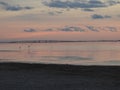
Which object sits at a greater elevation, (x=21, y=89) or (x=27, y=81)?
(x=21, y=89)

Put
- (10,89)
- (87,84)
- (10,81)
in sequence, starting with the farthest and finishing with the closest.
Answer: (10,81)
(87,84)
(10,89)

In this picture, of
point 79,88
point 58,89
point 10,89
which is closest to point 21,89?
point 10,89

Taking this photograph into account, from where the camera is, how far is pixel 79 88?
918 inches

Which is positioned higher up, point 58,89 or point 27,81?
point 58,89

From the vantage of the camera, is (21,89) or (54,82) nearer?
(21,89)

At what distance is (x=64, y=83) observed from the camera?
1020 inches

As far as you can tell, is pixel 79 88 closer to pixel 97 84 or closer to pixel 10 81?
pixel 97 84

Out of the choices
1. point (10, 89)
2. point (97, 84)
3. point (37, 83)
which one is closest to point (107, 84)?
point (97, 84)

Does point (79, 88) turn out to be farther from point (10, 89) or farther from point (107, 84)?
point (10, 89)

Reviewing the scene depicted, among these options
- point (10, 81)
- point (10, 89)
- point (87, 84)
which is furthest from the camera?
point (10, 81)

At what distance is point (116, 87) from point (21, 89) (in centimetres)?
667

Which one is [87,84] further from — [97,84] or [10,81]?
[10,81]

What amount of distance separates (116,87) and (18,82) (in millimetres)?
7604

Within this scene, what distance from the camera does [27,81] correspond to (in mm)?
27094
